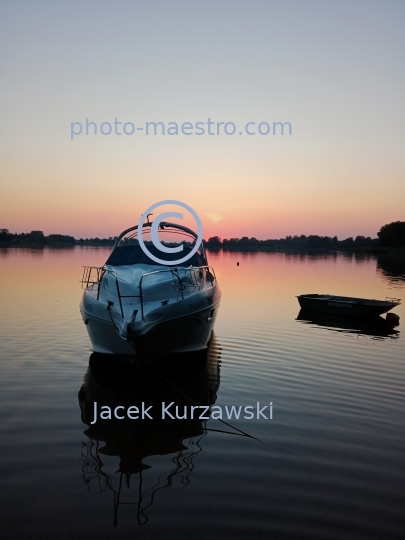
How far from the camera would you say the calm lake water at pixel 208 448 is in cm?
513

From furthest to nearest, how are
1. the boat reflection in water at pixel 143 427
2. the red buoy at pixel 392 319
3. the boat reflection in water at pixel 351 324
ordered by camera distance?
1. the red buoy at pixel 392 319
2. the boat reflection in water at pixel 351 324
3. the boat reflection in water at pixel 143 427

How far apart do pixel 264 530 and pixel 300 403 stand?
14.8 feet

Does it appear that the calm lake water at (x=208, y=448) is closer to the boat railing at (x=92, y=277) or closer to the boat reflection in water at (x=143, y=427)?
the boat reflection in water at (x=143, y=427)

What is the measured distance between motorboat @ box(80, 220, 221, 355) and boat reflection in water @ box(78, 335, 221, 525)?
0.49 metres

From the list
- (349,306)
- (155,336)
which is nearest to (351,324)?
(349,306)

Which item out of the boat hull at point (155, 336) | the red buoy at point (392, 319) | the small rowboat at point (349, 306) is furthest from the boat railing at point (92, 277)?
the red buoy at point (392, 319)

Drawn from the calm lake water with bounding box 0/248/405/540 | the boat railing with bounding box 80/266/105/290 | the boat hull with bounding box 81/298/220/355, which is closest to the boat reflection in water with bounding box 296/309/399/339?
the calm lake water with bounding box 0/248/405/540

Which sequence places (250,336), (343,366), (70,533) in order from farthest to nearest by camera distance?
(250,336)
(343,366)
(70,533)

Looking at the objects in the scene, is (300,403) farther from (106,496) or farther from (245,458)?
(106,496)

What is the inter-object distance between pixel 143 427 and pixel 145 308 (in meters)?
3.27

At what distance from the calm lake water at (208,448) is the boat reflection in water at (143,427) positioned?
3 cm

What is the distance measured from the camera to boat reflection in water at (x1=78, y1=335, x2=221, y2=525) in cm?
595

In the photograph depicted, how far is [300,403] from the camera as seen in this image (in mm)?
9266

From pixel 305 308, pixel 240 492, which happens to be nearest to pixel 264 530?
pixel 240 492
